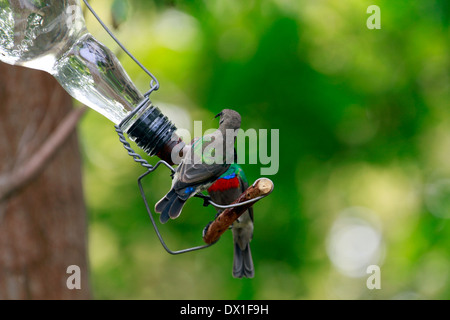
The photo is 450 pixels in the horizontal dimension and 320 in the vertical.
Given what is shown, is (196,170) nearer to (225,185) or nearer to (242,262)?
(225,185)

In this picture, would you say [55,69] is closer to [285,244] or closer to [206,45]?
[206,45]

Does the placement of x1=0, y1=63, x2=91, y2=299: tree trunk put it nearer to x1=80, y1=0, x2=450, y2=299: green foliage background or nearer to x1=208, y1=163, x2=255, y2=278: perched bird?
x1=80, y1=0, x2=450, y2=299: green foliage background

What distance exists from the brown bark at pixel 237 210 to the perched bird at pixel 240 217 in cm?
37

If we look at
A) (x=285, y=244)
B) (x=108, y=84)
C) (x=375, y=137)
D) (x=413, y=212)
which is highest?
(x=375, y=137)

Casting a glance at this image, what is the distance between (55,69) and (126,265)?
3.83 metres

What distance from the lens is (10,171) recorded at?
2795mm

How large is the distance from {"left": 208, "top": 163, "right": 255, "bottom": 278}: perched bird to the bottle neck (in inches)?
20.2

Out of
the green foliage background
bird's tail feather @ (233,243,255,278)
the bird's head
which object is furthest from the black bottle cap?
the green foliage background

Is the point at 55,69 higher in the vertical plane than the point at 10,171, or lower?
lower

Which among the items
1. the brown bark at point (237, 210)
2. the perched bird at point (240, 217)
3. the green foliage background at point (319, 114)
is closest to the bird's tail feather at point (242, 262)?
the perched bird at point (240, 217)

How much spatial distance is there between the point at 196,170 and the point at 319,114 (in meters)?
2.56

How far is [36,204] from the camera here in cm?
289

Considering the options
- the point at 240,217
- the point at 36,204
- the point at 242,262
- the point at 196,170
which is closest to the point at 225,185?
the point at 240,217
